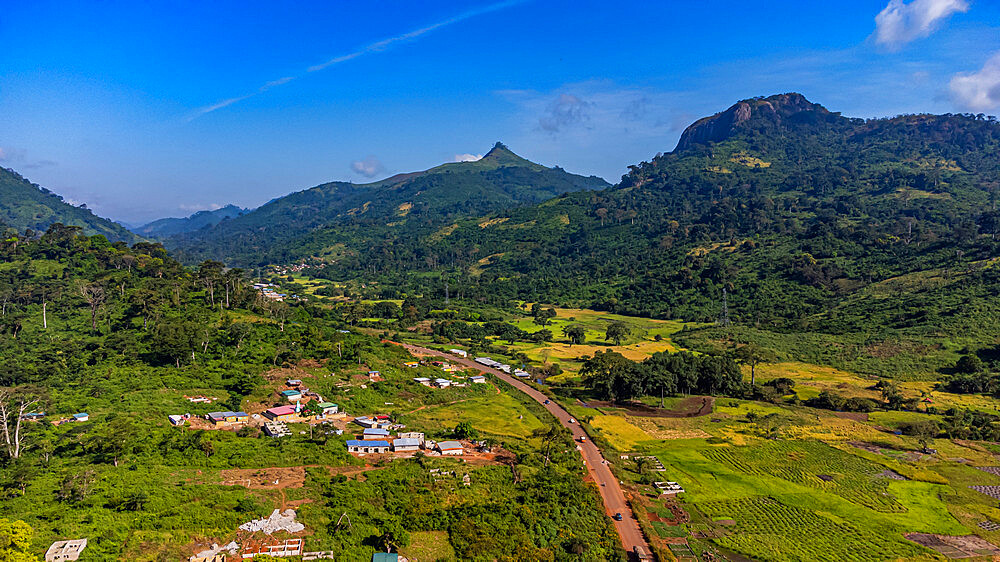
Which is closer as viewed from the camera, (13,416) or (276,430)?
(13,416)

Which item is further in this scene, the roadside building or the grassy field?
the grassy field

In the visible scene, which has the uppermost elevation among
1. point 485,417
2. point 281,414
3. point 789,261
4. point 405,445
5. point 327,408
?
point 789,261

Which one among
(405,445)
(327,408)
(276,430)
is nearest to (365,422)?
(327,408)

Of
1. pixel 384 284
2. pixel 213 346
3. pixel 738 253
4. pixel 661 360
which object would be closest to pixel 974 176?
pixel 738 253

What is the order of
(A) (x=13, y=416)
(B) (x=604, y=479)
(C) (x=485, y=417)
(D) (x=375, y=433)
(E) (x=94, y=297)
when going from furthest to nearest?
(E) (x=94, y=297)
(C) (x=485, y=417)
(D) (x=375, y=433)
(B) (x=604, y=479)
(A) (x=13, y=416)

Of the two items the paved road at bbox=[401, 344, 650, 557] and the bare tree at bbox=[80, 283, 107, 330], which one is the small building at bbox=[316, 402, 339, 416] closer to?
A: the paved road at bbox=[401, 344, 650, 557]

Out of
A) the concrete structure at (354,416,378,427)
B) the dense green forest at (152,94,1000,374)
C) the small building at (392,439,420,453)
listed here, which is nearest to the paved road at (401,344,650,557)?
the small building at (392,439,420,453)

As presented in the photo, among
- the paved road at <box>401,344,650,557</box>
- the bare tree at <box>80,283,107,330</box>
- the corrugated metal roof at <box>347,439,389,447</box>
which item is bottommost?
the paved road at <box>401,344,650,557</box>

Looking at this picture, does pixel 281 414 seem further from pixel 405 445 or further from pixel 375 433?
pixel 405 445
